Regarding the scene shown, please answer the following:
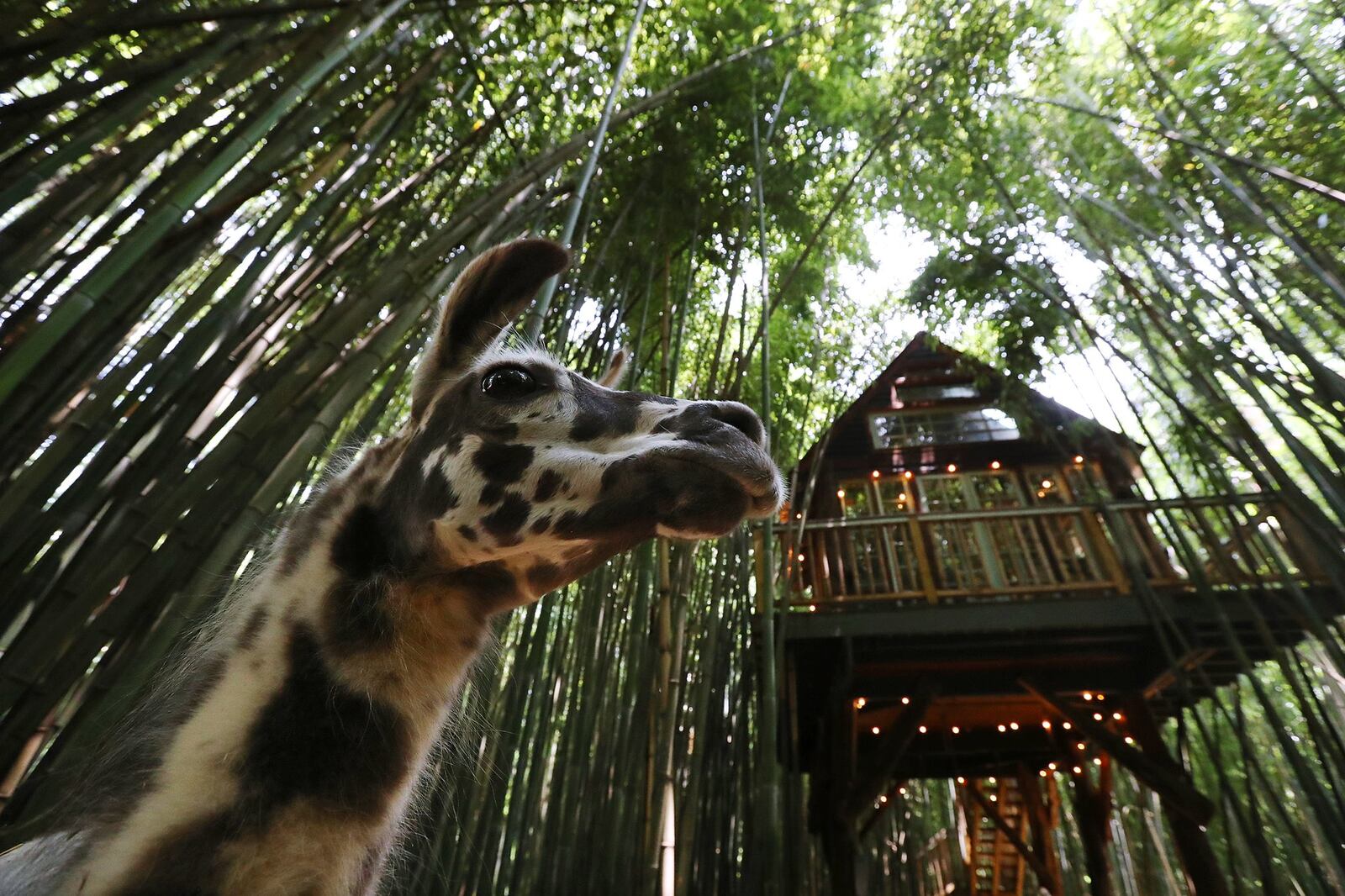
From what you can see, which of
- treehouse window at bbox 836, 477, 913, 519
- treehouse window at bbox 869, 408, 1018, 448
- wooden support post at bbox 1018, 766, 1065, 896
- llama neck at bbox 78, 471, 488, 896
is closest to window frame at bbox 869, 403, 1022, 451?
treehouse window at bbox 869, 408, 1018, 448

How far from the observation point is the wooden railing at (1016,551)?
5.57m

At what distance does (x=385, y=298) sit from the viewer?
1.73m

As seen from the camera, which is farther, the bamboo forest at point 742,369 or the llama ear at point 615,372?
the llama ear at point 615,372

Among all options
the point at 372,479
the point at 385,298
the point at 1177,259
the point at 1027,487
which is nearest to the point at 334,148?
the point at 385,298

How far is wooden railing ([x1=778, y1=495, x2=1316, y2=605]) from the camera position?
557cm

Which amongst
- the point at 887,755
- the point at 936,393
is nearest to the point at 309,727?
the point at 887,755

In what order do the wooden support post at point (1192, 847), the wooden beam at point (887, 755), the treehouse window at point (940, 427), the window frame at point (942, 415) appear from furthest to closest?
1. the treehouse window at point (940, 427)
2. the window frame at point (942, 415)
3. the wooden beam at point (887, 755)
4. the wooden support post at point (1192, 847)

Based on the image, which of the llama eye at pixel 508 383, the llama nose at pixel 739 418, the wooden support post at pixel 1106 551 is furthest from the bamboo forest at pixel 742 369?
the llama nose at pixel 739 418

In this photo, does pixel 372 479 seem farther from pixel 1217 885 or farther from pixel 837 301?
pixel 837 301

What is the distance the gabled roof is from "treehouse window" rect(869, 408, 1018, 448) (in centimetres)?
36

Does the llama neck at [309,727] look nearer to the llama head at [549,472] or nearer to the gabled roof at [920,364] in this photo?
the llama head at [549,472]

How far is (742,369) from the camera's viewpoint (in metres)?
3.46

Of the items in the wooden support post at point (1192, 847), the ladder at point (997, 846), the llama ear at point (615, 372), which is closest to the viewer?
the llama ear at point (615, 372)

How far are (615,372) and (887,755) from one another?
552 cm
